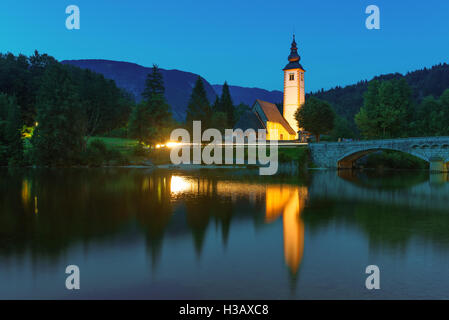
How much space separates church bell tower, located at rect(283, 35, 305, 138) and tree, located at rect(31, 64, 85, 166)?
5049 centimetres

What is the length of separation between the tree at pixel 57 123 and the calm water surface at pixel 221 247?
40451 mm

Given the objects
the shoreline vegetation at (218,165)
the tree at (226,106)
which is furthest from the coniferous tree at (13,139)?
the tree at (226,106)

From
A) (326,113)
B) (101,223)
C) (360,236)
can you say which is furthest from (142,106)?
(360,236)

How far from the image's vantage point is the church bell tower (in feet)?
291

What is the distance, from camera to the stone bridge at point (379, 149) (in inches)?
2018

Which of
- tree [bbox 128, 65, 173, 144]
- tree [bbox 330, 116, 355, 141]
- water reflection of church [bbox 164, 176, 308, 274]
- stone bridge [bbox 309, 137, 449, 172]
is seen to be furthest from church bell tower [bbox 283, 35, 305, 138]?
water reflection of church [bbox 164, 176, 308, 274]

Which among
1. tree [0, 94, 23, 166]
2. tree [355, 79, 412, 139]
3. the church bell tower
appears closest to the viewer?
tree [0, 94, 23, 166]

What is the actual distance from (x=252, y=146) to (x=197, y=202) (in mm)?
48280

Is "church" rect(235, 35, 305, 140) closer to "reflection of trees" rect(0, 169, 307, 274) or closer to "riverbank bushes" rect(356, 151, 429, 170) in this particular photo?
"riverbank bushes" rect(356, 151, 429, 170)

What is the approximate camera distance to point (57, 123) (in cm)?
6078

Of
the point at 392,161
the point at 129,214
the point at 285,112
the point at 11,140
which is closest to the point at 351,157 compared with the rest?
the point at 392,161

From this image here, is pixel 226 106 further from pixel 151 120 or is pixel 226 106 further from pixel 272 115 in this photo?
pixel 151 120

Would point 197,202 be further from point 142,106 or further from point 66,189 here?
point 142,106

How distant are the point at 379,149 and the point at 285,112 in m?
36.4
